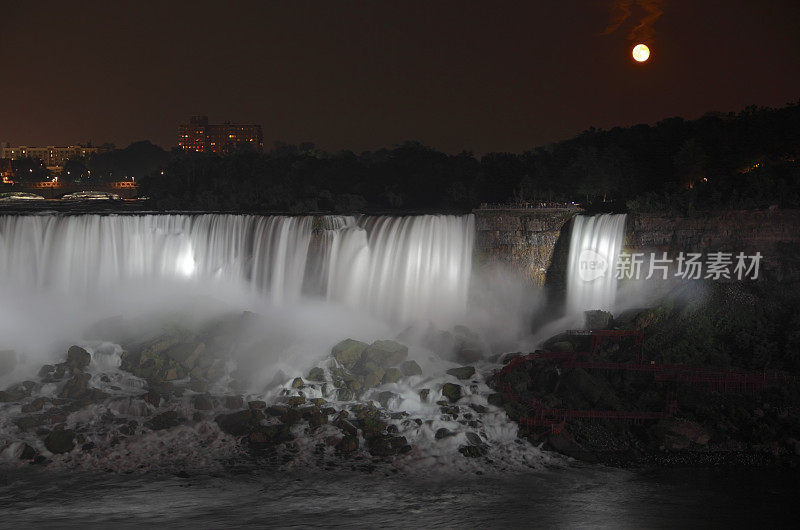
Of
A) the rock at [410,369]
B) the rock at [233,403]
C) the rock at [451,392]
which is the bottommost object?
the rock at [233,403]

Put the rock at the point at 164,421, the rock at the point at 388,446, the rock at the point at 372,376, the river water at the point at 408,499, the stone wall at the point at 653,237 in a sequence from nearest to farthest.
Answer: the river water at the point at 408,499 → the rock at the point at 388,446 → the rock at the point at 164,421 → the rock at the point at 372,376 → the stone wall at the point at 653,237

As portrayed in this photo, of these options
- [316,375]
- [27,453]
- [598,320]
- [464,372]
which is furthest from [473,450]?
[27,453]

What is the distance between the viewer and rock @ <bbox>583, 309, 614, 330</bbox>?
2559 centimetres

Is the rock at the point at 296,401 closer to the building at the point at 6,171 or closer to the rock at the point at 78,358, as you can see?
the rock at the point at 78,358

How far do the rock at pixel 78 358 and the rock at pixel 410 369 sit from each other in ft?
38.3

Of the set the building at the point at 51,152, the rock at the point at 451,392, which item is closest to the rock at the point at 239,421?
the rock at the point at 451,392

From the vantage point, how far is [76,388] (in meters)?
24.2

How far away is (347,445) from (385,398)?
10.4 feet

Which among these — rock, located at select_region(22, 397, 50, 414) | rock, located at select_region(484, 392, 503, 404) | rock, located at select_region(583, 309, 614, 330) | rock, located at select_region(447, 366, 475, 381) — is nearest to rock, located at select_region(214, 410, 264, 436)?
rock, located at select_region(22, 397, 50, 414)

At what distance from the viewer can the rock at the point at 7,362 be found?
26297mm

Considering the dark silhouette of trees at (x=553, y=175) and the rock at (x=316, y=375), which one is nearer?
the rock at (x=316, y=375)

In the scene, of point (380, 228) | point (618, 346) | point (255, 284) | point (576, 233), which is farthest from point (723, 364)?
point (255, 284)

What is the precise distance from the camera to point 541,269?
3033cm

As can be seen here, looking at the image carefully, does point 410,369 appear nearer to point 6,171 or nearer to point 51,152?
point 6,171
